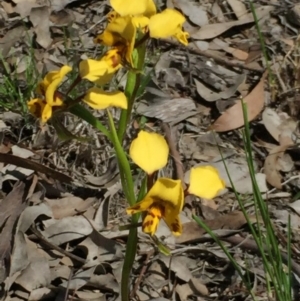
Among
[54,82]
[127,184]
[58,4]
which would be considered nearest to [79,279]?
[127,184]

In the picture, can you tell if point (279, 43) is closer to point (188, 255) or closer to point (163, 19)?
point (188, 255)

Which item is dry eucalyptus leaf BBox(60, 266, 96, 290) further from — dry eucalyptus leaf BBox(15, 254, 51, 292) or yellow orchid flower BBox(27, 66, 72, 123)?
yellow orchid flower BBox(27, 66, 72, 123)

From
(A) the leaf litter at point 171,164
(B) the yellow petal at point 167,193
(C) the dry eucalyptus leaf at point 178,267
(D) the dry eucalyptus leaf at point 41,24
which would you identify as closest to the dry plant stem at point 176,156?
(A) the leaf litter at point 171,164

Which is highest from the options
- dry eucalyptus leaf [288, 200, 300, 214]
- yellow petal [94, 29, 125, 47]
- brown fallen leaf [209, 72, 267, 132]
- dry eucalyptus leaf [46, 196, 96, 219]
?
yellow petal [94, 29, 125, 47]

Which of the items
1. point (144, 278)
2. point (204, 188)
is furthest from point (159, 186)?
point (144, 278)

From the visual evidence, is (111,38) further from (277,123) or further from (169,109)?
(277,123)

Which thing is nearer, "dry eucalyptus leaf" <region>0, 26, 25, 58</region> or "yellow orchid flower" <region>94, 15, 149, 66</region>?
"yellow orchid flower" <region>94, 15, 149, 66</region>

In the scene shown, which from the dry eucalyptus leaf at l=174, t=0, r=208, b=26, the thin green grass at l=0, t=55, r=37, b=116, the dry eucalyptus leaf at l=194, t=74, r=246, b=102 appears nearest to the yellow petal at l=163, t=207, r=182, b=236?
the thin green grass at l=0, t=55, r=37, b=116
